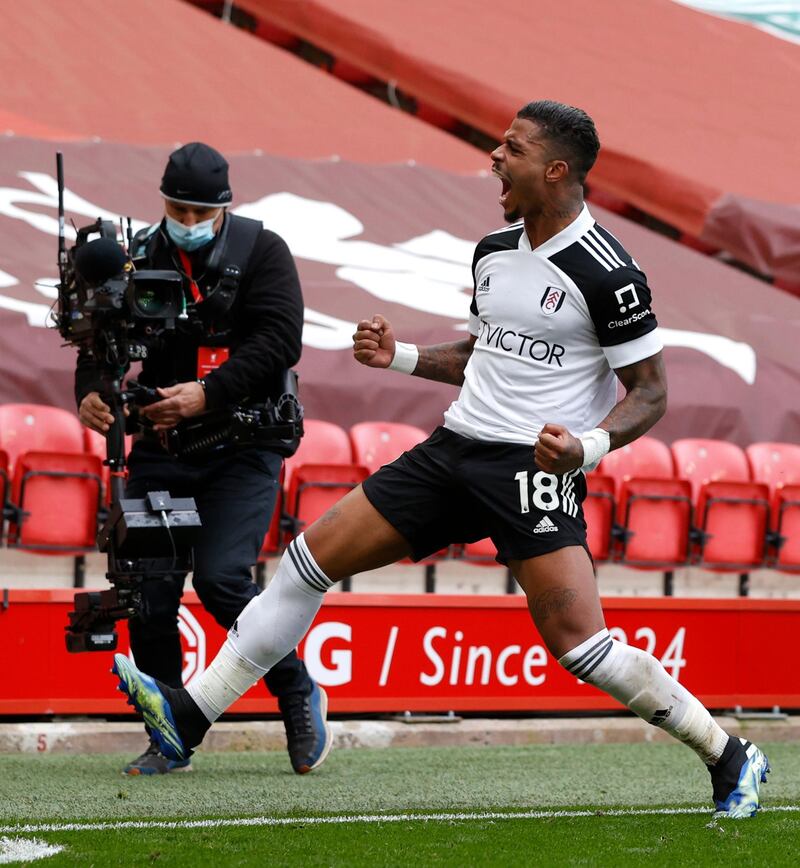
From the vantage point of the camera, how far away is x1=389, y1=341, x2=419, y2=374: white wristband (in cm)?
441

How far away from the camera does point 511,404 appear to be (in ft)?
13.5

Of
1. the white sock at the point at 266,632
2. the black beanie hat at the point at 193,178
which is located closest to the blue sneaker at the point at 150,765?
the white sock at the point at 266,632

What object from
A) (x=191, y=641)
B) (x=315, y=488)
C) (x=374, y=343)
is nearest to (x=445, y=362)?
(x=374, y=343)

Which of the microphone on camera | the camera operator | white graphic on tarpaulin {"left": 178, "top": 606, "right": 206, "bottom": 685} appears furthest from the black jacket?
white graphic on tarpaulin {"left": 178, "top": 606, "right": 206, "bottom": 685}

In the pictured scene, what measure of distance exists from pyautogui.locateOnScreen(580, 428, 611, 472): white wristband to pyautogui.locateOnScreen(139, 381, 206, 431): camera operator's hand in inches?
58.8

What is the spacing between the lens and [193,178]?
4.88 meters

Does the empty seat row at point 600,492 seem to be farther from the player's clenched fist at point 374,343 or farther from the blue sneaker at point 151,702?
the player's clenched fist at point 374,343

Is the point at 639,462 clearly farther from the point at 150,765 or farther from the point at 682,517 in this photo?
the point at 150,765

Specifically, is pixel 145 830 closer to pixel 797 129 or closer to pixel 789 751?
pixel 789 751

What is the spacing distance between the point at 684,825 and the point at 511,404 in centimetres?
132

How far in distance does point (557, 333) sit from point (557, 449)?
46cm

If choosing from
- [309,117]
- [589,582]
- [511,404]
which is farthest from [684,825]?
[309,117]

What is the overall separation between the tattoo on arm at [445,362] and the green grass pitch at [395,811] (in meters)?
1.34

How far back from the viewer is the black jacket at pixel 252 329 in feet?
16.4
